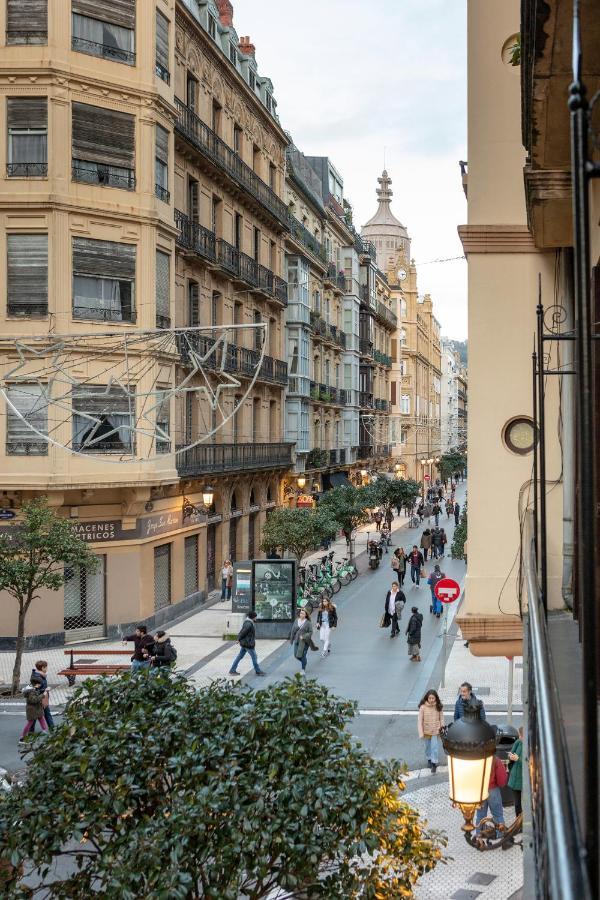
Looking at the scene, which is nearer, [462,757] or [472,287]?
[462,757]

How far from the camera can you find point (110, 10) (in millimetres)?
23859

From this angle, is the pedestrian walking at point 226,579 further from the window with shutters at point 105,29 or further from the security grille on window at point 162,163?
the window with shutters at point 105,29

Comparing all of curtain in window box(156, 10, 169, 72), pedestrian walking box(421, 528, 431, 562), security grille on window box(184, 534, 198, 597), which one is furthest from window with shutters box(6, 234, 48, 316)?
pedestrian walking box(421, 528, 431, 562)

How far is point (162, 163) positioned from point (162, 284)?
Result: 328cm

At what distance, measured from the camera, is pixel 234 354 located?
33.7m

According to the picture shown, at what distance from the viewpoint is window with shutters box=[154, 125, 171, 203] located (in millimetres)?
25281

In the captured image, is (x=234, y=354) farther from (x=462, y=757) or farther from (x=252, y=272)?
(x=462, y=757)

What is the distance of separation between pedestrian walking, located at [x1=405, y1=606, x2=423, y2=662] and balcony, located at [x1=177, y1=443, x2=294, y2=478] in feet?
23.1

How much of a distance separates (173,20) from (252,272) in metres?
11.5

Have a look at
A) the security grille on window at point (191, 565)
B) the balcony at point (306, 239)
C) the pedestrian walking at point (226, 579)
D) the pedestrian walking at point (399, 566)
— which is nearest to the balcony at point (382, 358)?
the balcony at point (306, 239)

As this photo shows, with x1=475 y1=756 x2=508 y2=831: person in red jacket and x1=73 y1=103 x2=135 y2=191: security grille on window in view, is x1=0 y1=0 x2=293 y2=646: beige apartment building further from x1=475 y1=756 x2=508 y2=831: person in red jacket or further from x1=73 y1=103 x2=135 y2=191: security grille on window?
x1=475 y1=756 x2=508 y2=831: person in red jacket

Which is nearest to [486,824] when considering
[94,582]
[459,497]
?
[94,582]

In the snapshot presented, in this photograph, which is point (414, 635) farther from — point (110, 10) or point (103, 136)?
point (110, 10)

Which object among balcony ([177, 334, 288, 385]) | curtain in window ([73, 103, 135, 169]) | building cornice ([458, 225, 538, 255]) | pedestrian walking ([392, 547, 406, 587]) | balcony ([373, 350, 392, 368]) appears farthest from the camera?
balcony ([373, 350, 392, 368])
